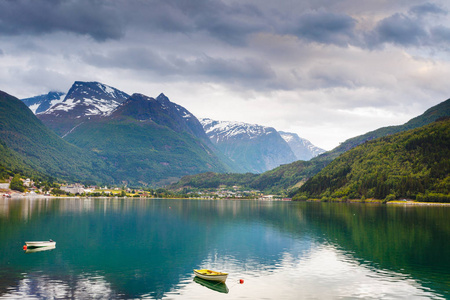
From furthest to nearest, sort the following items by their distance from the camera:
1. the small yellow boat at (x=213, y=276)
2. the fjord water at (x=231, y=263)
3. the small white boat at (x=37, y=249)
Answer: the small white boat at (x=37, y=249) < the small yellow boat at (x=213, y=276) < the fjord water at (x=231, y=263)

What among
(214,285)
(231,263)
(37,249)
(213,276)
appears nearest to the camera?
(214,285)

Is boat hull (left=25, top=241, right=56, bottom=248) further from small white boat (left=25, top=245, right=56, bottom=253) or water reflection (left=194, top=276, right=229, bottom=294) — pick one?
water reflection (left=194, top=276, right=229, bottom=294)

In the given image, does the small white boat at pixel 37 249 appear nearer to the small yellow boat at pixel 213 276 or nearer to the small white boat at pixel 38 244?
the small white boat at pixel 38 244

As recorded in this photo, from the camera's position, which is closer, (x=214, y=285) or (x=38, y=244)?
(x=214, y=285)

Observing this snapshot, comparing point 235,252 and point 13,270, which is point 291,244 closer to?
point 235,252

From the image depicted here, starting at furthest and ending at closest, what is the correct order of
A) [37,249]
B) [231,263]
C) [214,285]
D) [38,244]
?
[38,244] < [37,249] < [231,263] < [214,285]

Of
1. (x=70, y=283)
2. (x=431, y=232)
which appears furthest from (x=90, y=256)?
(x=431, y=232)

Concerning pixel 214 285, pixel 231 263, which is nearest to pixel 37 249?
pixel 231 263

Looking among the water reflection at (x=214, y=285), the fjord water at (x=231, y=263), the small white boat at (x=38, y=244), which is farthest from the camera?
the small white boat at (x=38, y=244)

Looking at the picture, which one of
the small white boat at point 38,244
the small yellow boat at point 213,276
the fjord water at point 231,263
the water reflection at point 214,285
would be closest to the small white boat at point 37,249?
the small white boat at point 38,244

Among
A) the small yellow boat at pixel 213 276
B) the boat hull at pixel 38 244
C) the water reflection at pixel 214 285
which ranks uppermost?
the boat hull at pixel 38 244

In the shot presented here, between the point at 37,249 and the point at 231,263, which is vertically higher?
the point at 37,249

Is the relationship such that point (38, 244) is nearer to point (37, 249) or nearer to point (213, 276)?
point (37, 249)

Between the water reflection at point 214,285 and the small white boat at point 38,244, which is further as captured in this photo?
the small white boat at point 38,244
